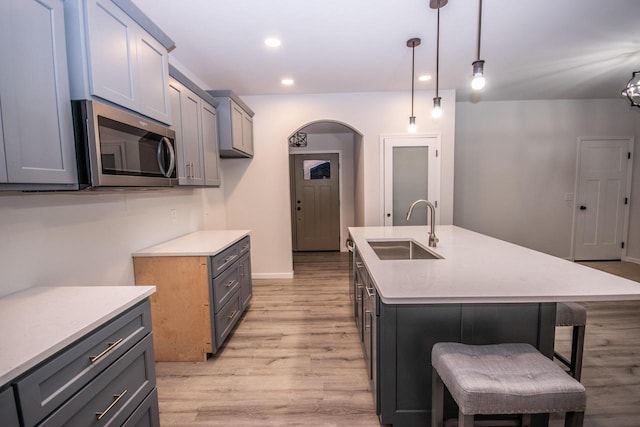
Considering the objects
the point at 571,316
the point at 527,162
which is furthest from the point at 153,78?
the point at 527,162

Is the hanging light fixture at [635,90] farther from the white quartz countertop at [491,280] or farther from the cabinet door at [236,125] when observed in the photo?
the cabinet door at [236,125]

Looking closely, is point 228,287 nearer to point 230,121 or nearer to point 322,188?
point 230,121

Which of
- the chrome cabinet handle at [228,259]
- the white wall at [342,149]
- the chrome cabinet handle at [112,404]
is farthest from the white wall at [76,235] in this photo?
the white wall at [342,149]

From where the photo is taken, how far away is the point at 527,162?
468 centimetres

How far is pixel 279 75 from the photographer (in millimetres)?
3320

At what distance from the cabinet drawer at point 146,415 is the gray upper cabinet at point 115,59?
53.8 inches

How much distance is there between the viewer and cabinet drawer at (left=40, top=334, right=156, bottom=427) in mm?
950

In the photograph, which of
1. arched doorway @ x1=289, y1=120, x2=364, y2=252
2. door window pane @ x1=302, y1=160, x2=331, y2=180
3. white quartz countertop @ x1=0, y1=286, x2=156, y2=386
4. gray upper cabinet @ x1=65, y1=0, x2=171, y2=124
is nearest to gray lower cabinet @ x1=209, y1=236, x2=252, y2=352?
white quartz countertop @ x1=0, y1=286, x2=156, y2=386

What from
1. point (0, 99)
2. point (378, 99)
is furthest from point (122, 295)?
point (378, 99)

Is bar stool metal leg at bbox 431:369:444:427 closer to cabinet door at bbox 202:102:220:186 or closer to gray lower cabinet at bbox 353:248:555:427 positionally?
gray lower cabinet at bbox 353:248:555:427

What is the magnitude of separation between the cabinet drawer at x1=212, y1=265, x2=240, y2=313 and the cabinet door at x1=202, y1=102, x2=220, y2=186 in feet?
3.06

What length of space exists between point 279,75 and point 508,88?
3058 millimetres

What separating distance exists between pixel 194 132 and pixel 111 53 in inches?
47.8

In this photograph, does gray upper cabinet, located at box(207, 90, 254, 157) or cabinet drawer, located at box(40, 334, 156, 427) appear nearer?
cabinet drawer, located at box(40, 334, 156, 427)
